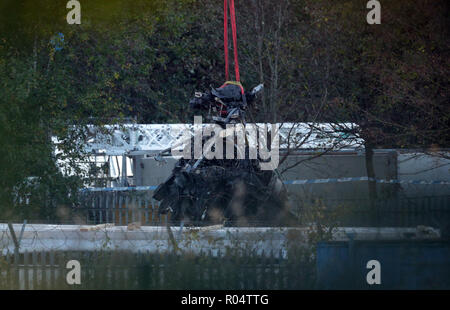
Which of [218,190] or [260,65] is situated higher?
[260,65]

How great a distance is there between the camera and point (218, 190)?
30.9ft

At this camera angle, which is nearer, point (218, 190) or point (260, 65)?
point (218, 190)

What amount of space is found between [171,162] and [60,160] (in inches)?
163

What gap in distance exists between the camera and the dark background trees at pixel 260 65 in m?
13.4

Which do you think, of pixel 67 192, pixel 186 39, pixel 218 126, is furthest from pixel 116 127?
pixel 218 126

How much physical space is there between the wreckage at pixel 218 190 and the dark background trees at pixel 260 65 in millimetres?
4588

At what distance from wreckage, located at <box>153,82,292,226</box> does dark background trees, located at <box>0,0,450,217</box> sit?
181 inches

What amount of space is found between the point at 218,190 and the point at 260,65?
7.51 m

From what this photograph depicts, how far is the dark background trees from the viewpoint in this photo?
1338 cm

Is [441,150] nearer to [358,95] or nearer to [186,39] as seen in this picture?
[358,95]

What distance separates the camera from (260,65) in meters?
16.4

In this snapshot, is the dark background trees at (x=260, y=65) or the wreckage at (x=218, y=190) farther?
the dark background trees at (x=260, y=65)
